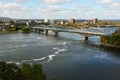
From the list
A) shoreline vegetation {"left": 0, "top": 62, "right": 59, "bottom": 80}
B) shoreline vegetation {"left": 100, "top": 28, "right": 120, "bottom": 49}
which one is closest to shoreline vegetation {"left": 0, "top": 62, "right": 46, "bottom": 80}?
shoreline vegetation {"left": 0, "top": 62, "right": 59, "bottom": 80}

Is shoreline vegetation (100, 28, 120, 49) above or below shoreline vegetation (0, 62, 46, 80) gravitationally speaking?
below

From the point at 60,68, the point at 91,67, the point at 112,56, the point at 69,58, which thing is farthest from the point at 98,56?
the point at 60,68

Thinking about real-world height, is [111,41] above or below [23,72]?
below

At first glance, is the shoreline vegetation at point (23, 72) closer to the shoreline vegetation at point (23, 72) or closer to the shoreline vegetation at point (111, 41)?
the shoreline vegetation at point (23, 72)

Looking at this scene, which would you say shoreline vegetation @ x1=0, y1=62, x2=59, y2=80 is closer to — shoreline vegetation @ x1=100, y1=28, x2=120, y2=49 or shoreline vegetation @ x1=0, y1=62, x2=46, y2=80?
shoreline vegetation @ x1=0, y1=62, x2=46, y2=80

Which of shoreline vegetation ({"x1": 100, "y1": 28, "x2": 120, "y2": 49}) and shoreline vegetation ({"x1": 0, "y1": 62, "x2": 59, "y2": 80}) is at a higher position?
shoreline vegetation ({"x1": 0, "y1": 62, "x2": 59, "y2": 80})

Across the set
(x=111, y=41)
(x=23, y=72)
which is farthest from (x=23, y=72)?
(x=111, y=41)

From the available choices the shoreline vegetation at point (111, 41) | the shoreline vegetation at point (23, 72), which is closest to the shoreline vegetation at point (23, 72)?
the shoreline vegetation at point (23, 72)

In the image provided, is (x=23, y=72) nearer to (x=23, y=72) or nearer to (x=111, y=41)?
(x=23, y=72)

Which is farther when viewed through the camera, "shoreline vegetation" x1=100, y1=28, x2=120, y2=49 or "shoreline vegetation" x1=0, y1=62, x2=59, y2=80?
"shoreline vegetation" x1=100, y1=28, x2=120, y2=49

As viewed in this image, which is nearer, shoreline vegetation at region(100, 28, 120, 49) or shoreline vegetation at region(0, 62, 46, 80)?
shoreline vegetation at region(0, 62, 46, 80)

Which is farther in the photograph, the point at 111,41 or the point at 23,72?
the point at 111,41
